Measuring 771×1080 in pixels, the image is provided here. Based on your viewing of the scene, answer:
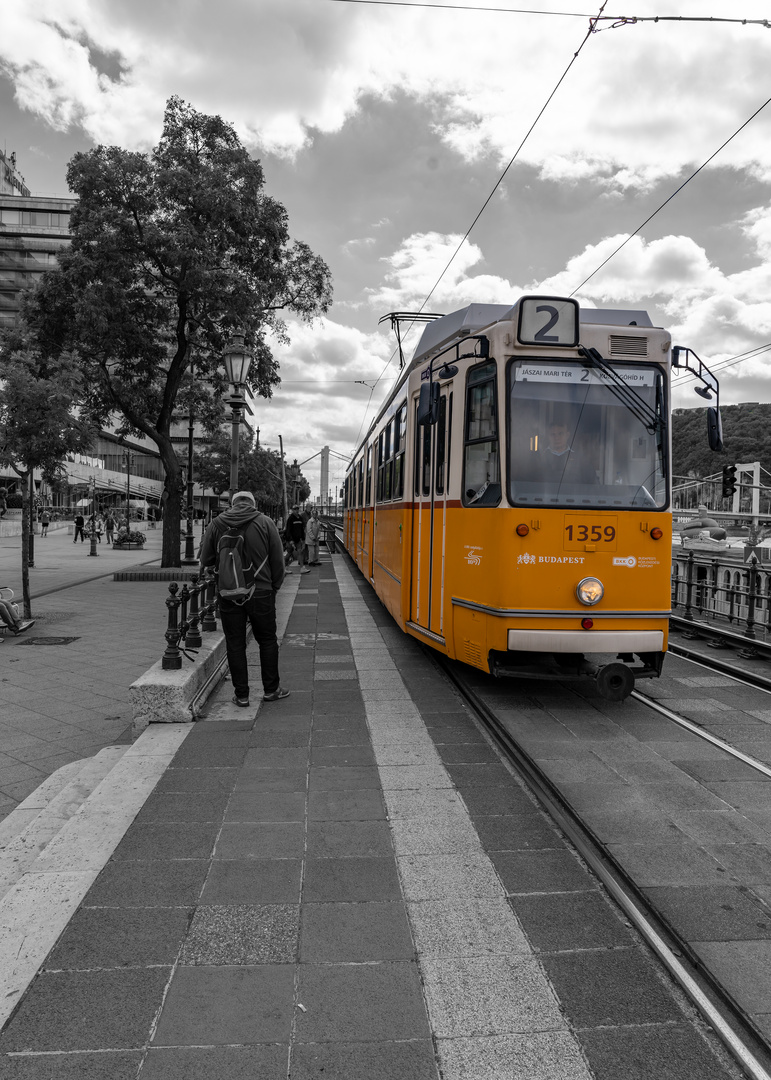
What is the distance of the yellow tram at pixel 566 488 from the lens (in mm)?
5883

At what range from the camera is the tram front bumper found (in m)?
5.86

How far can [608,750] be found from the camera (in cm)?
528

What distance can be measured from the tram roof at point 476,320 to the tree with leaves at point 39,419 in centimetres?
626

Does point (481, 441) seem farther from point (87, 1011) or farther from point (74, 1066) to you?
point (74, 1066)

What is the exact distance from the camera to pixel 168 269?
16688 mm

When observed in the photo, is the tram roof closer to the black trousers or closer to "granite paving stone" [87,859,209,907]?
the black trousers

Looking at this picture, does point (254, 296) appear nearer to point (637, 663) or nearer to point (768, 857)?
point (637, 663)

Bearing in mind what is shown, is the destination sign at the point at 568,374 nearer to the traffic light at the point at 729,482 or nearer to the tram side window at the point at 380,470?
the tram side window at the point at 380,470

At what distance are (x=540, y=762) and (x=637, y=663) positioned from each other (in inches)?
119

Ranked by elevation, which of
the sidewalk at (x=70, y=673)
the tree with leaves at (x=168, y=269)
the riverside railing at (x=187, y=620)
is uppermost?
the tree with leaves at (x=168, y=269)

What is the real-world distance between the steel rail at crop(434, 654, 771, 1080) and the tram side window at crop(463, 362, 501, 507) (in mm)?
2038

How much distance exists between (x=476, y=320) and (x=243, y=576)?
3049 mm

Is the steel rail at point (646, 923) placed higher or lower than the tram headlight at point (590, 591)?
lower

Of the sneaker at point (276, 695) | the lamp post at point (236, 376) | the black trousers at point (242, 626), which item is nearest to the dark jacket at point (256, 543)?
the black trousers at point (242, 626)
